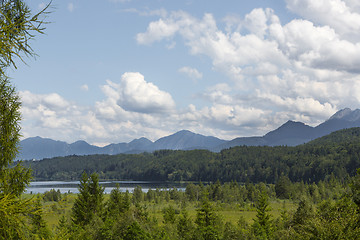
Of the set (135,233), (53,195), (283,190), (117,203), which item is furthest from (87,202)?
(283,190)

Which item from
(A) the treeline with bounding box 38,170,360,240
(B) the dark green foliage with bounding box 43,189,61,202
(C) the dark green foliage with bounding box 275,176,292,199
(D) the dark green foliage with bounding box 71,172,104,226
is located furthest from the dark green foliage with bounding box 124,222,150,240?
(C) the dark green foliage with bounding box 275,176,292,199

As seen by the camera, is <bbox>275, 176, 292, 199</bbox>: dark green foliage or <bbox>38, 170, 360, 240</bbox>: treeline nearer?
<bbox>38, 170, 360, 240</bbox>: treeline

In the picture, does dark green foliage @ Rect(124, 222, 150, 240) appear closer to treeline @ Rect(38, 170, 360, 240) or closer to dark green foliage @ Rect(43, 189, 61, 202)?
treeline @ Rect(38, 170, 360, 240)

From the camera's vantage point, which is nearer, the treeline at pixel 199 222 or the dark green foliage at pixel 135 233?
the treeline at pixel 199 222

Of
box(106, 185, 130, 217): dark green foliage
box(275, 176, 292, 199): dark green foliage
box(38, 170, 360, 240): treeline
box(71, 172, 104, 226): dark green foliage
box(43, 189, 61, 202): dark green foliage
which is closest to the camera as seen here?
box(43, 189, 61, 202): dark green foliage

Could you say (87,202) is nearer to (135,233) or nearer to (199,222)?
A: (135,233)

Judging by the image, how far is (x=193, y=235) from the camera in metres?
41.6

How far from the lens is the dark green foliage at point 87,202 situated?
148 ft

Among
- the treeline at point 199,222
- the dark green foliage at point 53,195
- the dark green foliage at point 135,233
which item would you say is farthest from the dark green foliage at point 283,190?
the dark green foliage at point 135,233

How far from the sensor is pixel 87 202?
151 feet

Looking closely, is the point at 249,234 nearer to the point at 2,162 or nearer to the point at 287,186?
the point at 2,162

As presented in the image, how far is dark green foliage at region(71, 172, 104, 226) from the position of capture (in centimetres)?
4519

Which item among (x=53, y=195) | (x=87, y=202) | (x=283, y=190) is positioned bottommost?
(x=283, y=190)

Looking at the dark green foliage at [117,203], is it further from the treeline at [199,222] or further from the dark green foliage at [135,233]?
the dark green foliage at [135,233]
